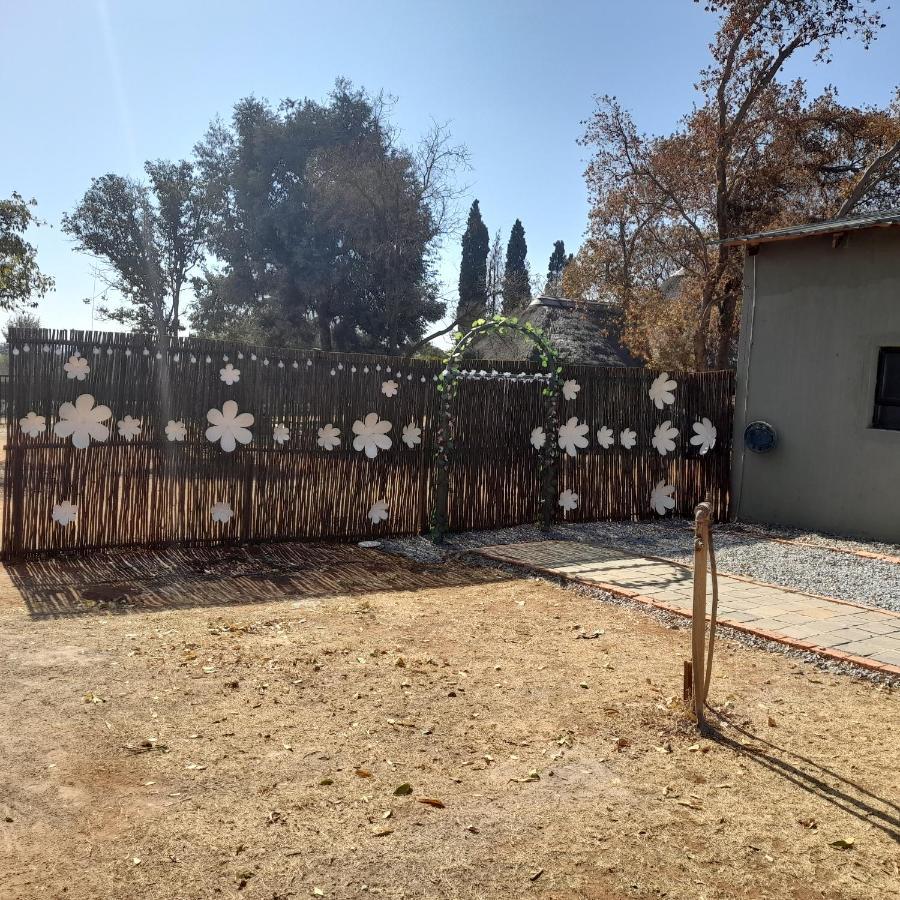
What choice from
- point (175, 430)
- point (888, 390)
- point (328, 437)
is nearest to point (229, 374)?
point (175, 430)

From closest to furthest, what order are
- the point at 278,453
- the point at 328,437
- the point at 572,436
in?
the point at 278,453 < the point at 328,437 < the point at 572,436

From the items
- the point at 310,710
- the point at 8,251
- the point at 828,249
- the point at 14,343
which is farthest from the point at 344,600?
the point at 8,251

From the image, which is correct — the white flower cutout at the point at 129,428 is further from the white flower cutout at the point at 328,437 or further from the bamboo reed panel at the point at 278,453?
the white flower cutout at the point at 328,437

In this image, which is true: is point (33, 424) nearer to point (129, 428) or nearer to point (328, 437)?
point (129, 428)

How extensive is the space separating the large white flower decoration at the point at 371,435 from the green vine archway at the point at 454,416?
547 millimetres

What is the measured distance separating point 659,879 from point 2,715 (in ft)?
9.05

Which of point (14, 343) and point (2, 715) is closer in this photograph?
point (2, 715)

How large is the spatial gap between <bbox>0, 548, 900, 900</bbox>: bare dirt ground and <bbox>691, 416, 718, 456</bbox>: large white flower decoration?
15.9 feet

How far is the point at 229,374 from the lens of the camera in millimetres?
6926

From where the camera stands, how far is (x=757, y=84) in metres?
15.1

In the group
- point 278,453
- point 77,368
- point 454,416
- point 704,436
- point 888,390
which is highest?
point 888,390

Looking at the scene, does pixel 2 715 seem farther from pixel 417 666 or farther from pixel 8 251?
pixel 8 251

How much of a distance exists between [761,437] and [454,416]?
387cm

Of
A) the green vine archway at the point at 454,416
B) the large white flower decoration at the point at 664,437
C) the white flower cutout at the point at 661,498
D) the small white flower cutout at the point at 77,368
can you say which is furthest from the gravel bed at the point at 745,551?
the small white flower cutout at the point at 77,368
